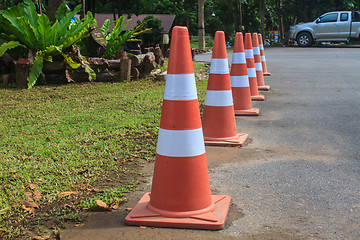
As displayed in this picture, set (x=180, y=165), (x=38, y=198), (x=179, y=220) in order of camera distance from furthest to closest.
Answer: (x=38, y=198) → (x=180, y=165) → (x=179, y=220)

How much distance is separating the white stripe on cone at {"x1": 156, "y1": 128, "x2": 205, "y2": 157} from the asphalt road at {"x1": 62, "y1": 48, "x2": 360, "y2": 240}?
488 millimetres

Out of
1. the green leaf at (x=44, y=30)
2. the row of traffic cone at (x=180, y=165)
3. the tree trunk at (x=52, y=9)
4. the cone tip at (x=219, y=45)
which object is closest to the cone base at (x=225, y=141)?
the cone tip at (x=219, y=45)

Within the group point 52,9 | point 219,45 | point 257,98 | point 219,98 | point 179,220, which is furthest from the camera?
point 52,9

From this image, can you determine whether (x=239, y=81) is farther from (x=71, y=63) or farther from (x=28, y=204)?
(x=71, y=63)

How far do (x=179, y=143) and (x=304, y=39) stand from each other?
26.4 meters

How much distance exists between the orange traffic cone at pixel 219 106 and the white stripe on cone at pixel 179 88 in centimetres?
177

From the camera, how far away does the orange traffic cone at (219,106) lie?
493cm

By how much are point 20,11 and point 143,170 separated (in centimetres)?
685

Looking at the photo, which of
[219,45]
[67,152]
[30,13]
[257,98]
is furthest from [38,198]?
[30,13]

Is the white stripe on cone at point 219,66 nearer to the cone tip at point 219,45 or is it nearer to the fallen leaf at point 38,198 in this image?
the cone tip at point 219,45

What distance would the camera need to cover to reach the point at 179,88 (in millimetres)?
3168

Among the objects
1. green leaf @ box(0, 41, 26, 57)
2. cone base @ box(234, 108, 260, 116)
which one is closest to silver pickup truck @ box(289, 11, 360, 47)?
green leaf @ box(0, 41, 26, 57)

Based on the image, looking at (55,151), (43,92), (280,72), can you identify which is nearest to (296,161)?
(55,151)

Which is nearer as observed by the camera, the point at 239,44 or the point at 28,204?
the point at 28,204
